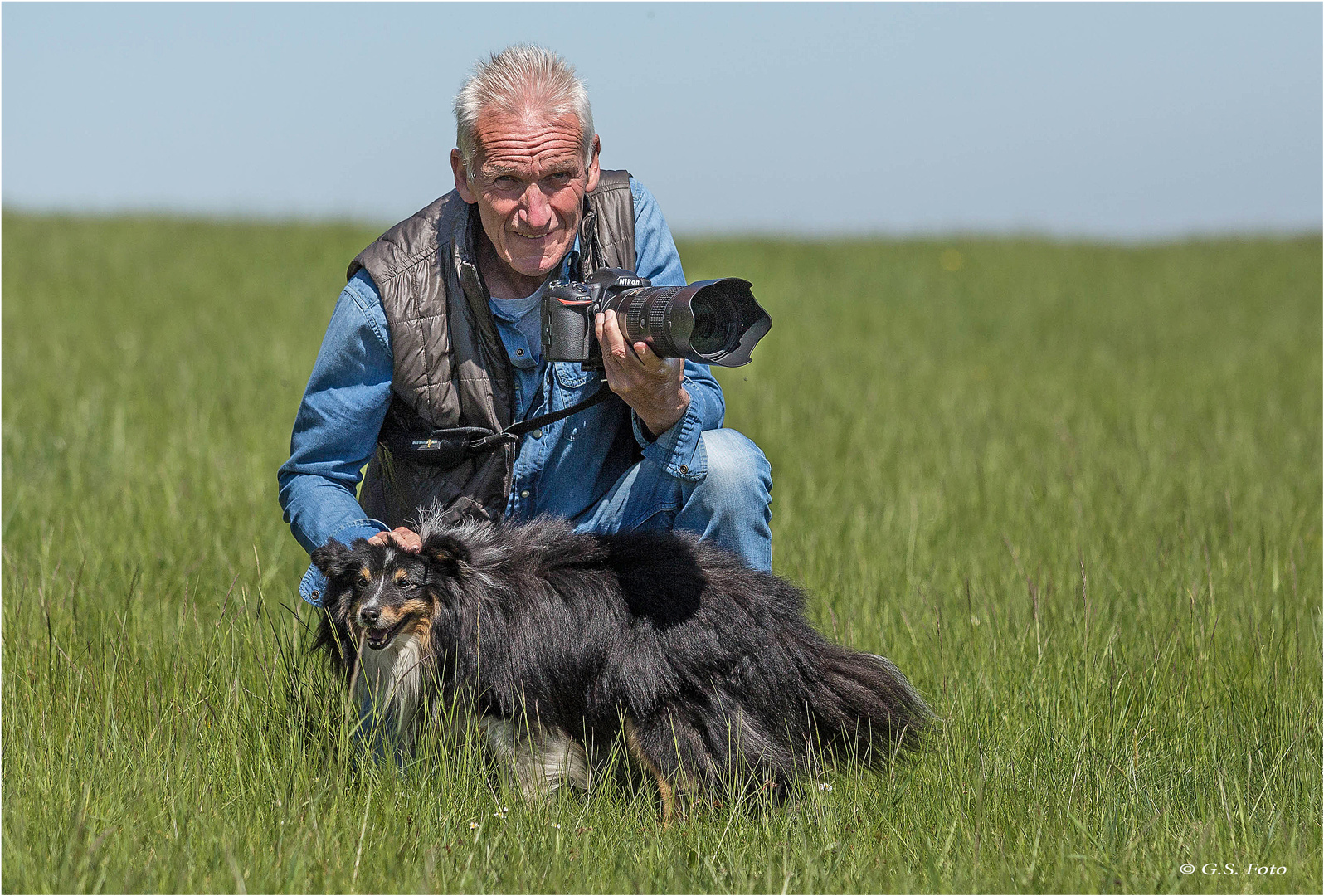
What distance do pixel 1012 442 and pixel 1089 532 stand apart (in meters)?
2.32

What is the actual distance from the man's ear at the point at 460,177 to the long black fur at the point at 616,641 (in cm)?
84

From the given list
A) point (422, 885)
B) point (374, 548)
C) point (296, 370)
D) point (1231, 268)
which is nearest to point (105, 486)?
point (296, 370)

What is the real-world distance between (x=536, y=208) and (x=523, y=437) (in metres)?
0.60

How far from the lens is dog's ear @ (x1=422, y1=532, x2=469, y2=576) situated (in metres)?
2.54

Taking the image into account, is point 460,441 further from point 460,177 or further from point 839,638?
point 839,638

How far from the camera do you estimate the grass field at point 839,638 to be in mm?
2344

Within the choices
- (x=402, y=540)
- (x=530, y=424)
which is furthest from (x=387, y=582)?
(x=530, y=424)

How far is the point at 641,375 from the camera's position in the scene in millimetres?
2510

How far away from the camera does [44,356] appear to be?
8.43 meters

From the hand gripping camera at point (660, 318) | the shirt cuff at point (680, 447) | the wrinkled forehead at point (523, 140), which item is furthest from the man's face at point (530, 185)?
the shirt cuff at point (680, 447)

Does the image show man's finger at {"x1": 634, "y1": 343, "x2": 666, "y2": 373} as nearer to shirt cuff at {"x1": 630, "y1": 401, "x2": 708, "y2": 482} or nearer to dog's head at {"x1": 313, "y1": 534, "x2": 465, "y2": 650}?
shirt cuff at {"x1": 630, "y1": 401, "x2": 708, "y2": 482}

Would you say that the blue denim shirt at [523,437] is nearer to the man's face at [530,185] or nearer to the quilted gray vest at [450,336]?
the quilted gray vest at [450,336]

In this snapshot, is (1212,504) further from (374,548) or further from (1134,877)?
(374,548)

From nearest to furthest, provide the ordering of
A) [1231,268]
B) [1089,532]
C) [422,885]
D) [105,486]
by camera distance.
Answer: [422,885] < [1089,532] < [105,486] < [1231,268]
